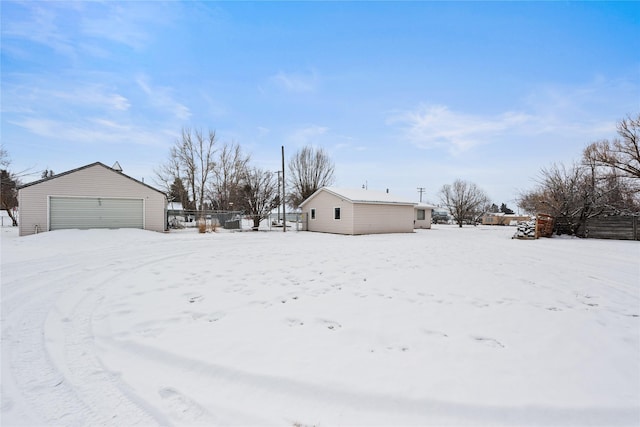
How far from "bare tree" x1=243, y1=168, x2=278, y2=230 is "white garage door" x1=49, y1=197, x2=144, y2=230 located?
8730 mm

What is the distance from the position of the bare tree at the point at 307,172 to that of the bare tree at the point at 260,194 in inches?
239

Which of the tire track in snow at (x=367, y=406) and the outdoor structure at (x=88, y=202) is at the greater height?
the outdoor structure at (x=88, y=202)

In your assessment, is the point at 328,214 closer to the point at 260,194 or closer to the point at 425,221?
the point at 260,194

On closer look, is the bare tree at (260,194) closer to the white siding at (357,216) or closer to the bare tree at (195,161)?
the white siding at (357,216)

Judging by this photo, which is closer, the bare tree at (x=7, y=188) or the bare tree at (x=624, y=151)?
the bare tree at (x=624, y=151)

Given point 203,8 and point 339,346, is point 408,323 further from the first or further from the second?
point 203,8

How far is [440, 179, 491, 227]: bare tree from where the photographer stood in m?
37.1

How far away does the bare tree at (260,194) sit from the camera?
75.4 ft

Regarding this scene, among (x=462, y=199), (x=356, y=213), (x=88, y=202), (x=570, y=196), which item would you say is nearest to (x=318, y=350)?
(x=356, y=213)

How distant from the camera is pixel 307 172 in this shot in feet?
99.0

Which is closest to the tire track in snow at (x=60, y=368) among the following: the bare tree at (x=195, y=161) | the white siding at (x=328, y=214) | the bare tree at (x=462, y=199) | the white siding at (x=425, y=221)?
the white siding at (x=328, y=214)

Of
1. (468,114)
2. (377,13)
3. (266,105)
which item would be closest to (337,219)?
(266,105)

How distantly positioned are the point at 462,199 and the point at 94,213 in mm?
39253

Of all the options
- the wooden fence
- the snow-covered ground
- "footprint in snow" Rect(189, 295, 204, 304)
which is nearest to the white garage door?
the snow-covered ground
